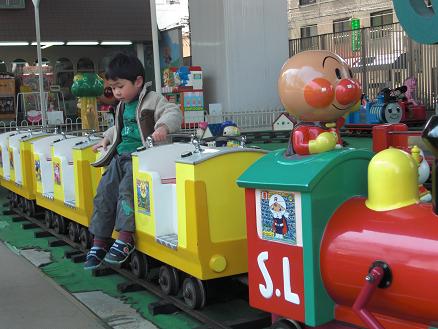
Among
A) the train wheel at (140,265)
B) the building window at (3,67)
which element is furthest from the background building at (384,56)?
the train wheel at (140,265)

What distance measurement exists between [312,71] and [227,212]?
117 cm

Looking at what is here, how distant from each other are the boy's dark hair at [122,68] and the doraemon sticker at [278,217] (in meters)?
1.97

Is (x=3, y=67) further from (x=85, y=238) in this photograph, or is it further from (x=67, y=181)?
(x=85, y=238)

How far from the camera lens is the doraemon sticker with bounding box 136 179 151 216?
4.20 m

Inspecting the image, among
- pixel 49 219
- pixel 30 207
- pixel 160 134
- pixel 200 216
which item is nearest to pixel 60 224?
pixel 49 219

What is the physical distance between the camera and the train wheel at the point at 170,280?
13.9ft

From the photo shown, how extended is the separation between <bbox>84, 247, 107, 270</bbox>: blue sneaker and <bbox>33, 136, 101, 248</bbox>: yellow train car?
36.8 inches

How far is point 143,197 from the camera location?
427cm

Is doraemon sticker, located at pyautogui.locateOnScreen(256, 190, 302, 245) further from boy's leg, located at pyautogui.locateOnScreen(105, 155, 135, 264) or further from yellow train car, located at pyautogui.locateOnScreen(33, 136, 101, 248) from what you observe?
yellow train car, located at pyautogui.locateOnScreen(33, 136, 101, 248)

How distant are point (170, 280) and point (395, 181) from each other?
2.18 metres

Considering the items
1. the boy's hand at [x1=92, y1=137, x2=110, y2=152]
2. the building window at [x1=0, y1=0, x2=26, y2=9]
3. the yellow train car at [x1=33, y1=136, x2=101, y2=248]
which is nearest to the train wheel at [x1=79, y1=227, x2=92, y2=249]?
the yellow train car at [x1=33, y1=136, x2=101, y2=248]

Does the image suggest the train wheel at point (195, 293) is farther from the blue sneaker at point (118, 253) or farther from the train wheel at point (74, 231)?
the train wheel at point (74, 231)

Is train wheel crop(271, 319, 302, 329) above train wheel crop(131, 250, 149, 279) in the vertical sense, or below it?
above

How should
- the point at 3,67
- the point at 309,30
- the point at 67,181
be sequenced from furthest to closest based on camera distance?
the point at 309,30, the point at 3,67, the point at 67,181
